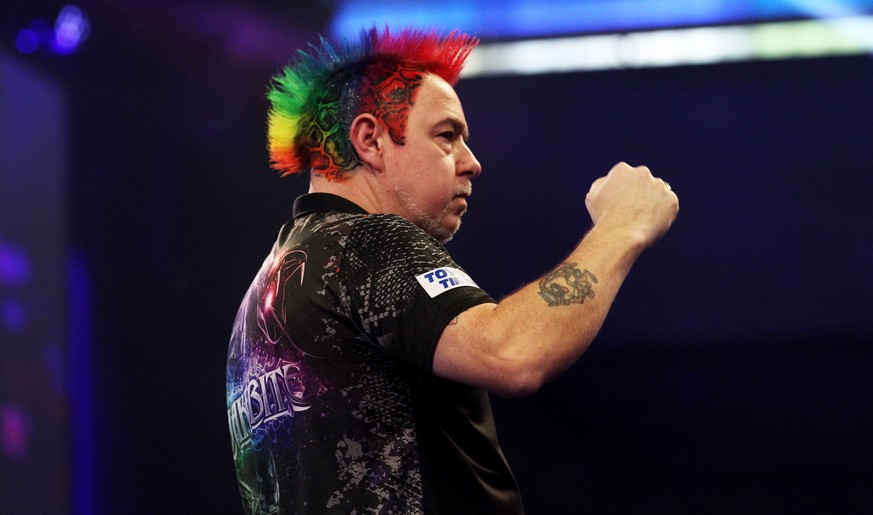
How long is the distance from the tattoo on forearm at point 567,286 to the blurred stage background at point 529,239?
991mm

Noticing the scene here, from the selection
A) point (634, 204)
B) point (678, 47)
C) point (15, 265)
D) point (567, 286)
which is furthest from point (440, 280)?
point (15, 265)

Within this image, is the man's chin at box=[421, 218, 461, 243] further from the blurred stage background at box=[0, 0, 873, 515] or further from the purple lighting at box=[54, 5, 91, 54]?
the purple lighting at box=[54, 5, 91, 54]

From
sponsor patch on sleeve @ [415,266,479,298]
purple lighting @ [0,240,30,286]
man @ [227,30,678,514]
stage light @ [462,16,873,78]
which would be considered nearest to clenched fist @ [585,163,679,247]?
man @ [227,30,678,514]

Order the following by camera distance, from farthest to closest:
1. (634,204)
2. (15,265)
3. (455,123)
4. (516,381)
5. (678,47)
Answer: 1. (15,265)
2. (678,47)
3. (455,123)
4. (634,204)
5. (516,381)

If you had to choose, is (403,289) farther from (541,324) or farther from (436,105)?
(436,105)

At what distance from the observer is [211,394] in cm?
219

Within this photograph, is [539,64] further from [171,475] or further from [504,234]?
[171,475]

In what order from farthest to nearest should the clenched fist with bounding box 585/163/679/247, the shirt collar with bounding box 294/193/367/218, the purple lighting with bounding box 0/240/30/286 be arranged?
the purple lighting with bounding box 0/240/30/286 → the shirt collar with bounding box 294/193/367/218 → the clenched fist with bounding box 585/163/679/247

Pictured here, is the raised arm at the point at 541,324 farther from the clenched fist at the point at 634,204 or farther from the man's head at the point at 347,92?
the man's head at the point at 347,92

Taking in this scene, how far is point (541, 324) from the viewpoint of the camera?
0.96 m

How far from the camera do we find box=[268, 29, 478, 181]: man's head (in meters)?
1.34

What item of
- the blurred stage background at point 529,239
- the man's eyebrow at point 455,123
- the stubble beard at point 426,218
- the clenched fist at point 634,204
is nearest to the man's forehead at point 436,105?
the man's eyebrow at point 455,123

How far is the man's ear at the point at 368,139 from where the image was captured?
1311mm

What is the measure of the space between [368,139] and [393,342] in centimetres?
43
